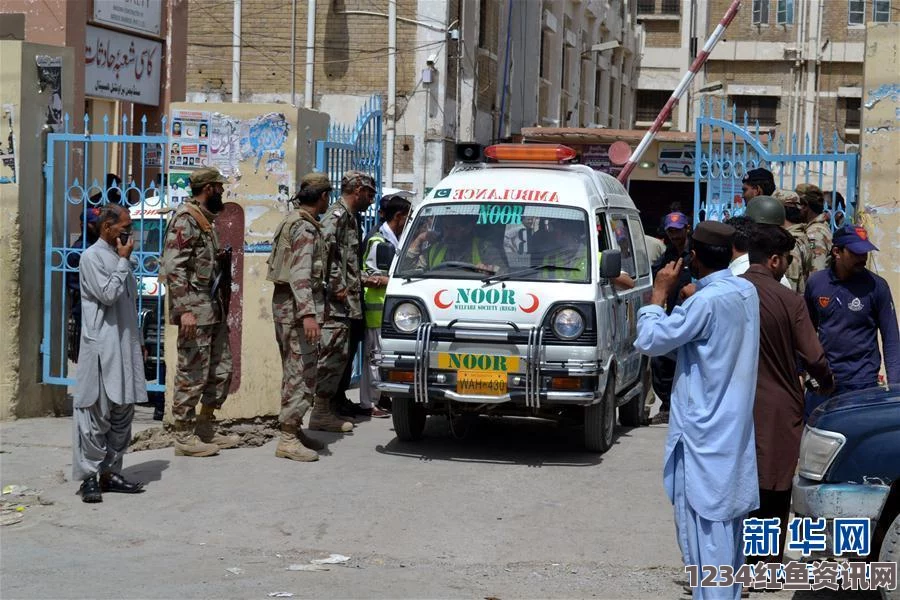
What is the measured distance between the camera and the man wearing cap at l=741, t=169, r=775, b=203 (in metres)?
9.25

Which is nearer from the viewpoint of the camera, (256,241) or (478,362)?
(478,362)

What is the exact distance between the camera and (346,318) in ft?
32.0

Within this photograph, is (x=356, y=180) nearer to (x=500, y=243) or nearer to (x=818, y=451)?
(x=500, y=243)

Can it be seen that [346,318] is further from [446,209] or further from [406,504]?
[406,504]

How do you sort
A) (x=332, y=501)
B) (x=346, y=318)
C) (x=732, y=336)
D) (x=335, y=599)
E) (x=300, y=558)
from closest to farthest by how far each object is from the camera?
(x=732, y=336) < (x=335, y=599) < (x=300, y=558) < (x=332, y=501) < (x=346, y=318)

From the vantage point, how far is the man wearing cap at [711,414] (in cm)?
486

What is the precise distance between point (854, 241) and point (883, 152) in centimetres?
326

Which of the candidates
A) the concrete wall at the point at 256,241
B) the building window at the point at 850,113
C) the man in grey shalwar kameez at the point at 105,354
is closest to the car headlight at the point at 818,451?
the man in grey shalwar kameez at the point at 105,354

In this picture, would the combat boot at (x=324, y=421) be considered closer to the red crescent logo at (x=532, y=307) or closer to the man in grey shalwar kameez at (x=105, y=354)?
the red crescent logo at (x=532, y=307)

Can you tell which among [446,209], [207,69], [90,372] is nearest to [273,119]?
[446,209]

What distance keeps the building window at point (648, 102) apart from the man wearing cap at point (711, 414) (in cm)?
3964

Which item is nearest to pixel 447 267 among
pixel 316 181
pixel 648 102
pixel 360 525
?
pixel 316 181

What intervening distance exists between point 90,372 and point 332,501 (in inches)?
67.8

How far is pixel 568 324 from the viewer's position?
340 inches
